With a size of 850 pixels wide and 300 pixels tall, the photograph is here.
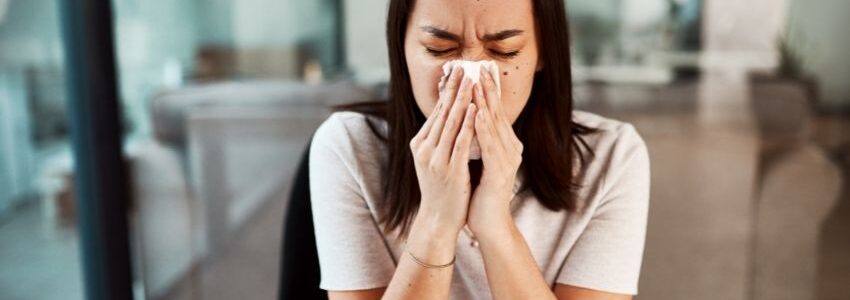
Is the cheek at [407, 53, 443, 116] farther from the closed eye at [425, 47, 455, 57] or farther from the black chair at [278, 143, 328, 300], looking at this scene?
the black chair at [278, 143, 328, 300]

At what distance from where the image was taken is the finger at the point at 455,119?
688 millimetres

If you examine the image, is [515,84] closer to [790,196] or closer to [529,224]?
[529,224]

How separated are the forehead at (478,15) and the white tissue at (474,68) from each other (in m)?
0.04

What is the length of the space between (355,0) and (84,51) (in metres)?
0.59

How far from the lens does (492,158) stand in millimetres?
697

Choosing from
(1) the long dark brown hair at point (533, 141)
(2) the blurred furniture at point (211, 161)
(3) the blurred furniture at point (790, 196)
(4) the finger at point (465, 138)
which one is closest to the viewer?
(4) the finger at point (465, 138)

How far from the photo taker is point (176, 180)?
1434 millimetres

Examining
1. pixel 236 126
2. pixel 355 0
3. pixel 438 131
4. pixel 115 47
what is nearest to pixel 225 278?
pixel 236 126

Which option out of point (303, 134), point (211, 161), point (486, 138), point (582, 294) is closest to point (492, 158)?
point (486, 138)

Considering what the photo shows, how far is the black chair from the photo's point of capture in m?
0.93

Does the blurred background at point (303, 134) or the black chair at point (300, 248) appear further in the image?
the blurred background at point (303, 134)

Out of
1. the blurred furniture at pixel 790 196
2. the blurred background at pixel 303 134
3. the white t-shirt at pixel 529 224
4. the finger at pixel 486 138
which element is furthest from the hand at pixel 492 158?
the blurred furniture at pixel 790 196

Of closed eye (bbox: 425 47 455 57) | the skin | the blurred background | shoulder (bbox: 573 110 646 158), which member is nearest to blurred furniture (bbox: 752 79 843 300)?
the blurred background

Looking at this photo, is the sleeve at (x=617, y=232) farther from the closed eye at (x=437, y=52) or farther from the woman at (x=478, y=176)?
the closed eye at (x=437, y=52)
